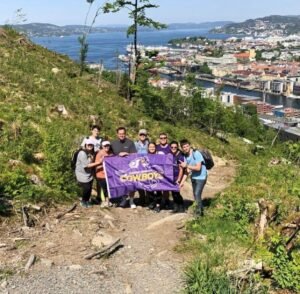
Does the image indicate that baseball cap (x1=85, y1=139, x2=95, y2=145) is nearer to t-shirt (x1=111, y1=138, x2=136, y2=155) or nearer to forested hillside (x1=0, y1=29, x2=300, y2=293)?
t-shirt (x1=111, y1=138, x2=136, y2=155)

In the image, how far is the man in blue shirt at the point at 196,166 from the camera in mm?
8266

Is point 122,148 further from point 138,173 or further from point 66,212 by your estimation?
point 66,212

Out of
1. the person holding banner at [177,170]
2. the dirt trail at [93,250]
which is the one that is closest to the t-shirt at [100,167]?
the dirt trail at [93,250]

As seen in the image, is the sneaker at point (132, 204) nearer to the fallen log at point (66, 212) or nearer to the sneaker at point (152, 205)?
the sneaker at point (152, 205)

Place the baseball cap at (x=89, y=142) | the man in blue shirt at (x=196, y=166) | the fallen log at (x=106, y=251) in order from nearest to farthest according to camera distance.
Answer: the fallen log at (x=106, y=251) < the man in blue shirt at (x=196, y=166) < the baseball cap at (x=89, y=142)

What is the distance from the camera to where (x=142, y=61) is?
20.1 m

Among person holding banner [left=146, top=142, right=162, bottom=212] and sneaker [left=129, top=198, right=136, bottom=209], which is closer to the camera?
person holding banner [left=146, top=142, right=162, bottom=212]

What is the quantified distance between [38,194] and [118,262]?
7.86 feet

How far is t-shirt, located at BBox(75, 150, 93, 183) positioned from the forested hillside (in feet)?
1.66

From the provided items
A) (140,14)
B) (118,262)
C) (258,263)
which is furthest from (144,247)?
(140,14)

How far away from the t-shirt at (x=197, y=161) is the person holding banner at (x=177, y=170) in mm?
386

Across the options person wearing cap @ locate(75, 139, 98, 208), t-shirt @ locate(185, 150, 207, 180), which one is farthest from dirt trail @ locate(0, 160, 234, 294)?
t-shirt @ locate(185, 150, 207, 180)

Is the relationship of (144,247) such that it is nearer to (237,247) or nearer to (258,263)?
(237,247)

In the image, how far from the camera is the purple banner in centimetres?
900
